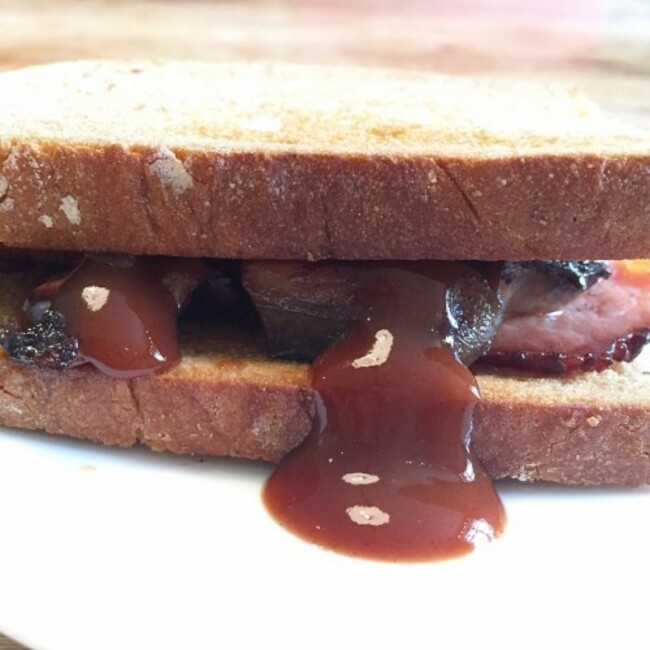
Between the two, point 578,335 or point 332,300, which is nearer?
point 332,300

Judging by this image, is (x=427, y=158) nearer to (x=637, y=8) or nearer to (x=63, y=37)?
(x=63, y=37)

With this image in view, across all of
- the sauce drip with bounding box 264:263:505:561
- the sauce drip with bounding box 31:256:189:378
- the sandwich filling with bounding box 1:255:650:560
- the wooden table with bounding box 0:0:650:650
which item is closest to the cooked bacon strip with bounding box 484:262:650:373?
the sandwich filling with bounding box 1:255:650:560

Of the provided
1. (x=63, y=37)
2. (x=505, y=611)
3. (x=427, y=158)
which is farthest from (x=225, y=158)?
(x=63, y=37)

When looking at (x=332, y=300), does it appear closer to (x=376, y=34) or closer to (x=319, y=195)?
(x=319, y=195)

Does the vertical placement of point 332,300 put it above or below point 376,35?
above

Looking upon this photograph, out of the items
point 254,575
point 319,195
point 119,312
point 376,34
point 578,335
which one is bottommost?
point 376,34

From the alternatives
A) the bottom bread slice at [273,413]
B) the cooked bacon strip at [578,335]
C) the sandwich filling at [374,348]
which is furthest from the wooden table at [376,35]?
the bottom bread slice at [273,413]

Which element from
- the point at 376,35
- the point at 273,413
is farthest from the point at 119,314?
the point at 376,35

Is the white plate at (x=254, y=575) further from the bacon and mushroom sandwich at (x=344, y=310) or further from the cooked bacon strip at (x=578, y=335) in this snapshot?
→ the cooked bacon strip at (x=578, y=335)
